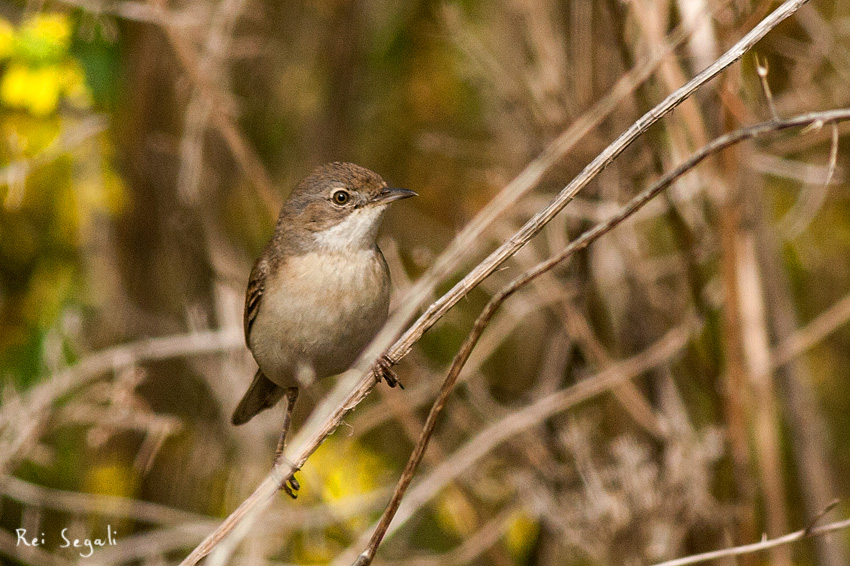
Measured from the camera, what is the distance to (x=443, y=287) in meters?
6.27

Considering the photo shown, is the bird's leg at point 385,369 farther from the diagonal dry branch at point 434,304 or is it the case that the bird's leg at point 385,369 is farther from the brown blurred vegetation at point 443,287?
the brown blurred vegetation at point 443,287

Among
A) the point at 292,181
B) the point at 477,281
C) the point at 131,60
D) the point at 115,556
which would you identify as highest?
the point at 131,60

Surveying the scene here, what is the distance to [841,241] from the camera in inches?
254

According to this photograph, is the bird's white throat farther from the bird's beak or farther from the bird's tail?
the bird's tail

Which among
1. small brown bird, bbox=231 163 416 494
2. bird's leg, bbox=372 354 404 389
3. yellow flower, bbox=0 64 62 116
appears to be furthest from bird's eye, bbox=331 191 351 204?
yellow flower, bbox=0 64 62 116

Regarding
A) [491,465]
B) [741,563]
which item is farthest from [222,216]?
[741,563]

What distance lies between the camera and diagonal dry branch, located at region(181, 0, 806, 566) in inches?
88.5

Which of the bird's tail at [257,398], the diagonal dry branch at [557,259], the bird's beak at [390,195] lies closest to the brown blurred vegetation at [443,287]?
the bird's tail at [257,398]

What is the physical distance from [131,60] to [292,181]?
1479mm

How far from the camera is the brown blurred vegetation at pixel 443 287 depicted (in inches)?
163

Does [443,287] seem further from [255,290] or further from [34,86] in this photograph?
[34,86]

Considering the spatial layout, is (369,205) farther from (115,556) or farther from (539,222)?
(115,556)

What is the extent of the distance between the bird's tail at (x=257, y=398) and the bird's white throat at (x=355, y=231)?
3.23 ft

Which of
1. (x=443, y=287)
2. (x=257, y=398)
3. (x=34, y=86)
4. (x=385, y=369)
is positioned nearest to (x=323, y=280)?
(x=385, y=369)
